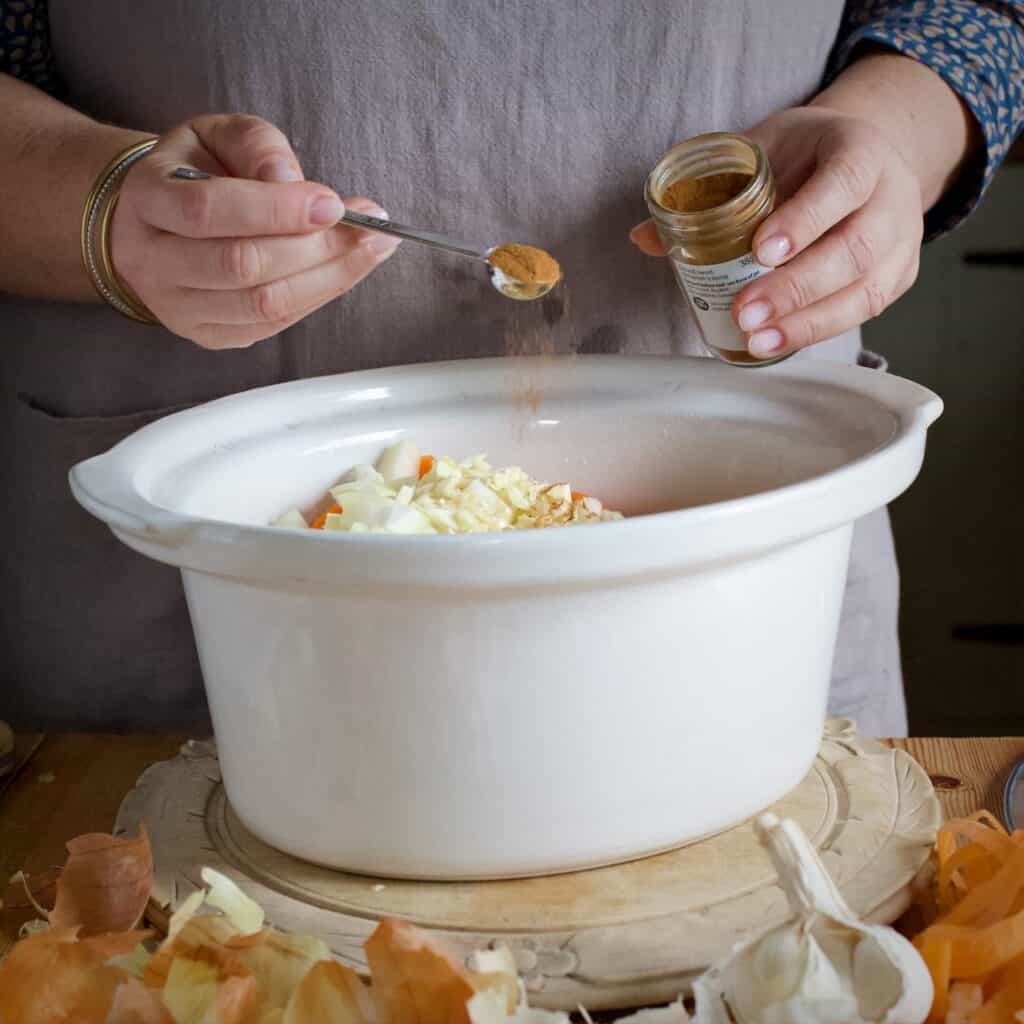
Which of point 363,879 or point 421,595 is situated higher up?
point 421,595

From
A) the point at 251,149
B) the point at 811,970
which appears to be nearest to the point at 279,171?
the point at 251,149

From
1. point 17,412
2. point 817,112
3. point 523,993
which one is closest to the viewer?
point 523,993

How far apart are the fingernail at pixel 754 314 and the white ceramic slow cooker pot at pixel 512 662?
0.09 meters

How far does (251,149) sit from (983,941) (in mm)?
582

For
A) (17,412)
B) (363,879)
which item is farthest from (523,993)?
(17,412)

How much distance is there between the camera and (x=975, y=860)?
662mm

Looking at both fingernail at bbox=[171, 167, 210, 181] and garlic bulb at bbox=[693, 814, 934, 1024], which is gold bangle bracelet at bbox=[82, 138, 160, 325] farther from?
garlic bulb at bbox=[693, 814, 934, 1024]

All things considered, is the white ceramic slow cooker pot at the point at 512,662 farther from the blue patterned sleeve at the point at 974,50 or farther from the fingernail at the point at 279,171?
the blue patterned sleeve at the point at 974,50

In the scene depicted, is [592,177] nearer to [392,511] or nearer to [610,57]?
[610,57]

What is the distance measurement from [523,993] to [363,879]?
0.55ft

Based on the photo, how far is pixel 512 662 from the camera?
0.63 m

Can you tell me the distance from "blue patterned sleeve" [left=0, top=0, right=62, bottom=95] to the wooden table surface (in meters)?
0.50

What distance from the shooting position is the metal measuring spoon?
0.81 metres

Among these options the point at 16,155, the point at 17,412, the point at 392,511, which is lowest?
the point at 17,412
